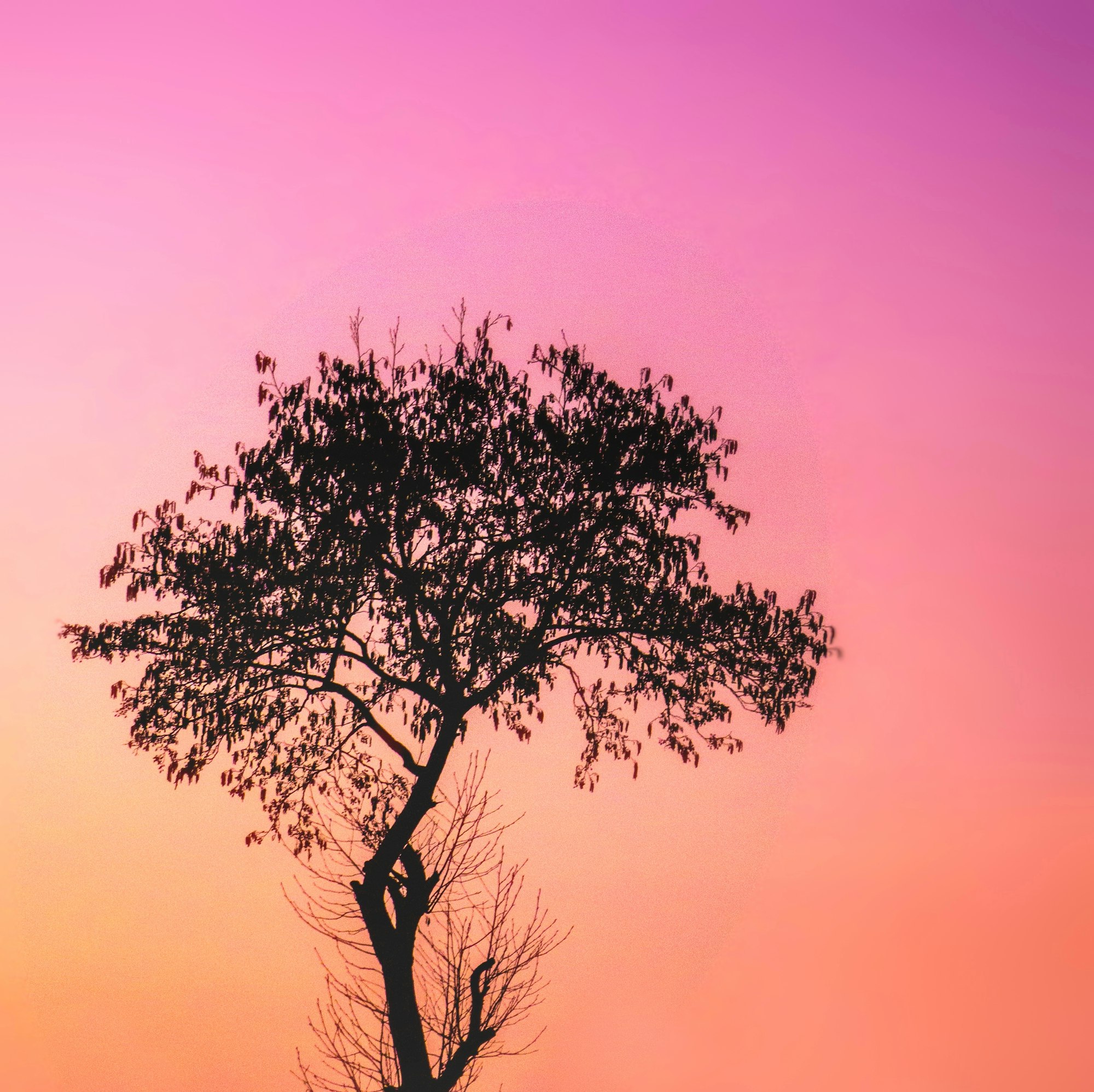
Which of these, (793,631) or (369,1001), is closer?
(369,1001)

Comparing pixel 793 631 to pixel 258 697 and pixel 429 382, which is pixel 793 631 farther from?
pixel 258 697

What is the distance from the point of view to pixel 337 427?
1827 centimetres

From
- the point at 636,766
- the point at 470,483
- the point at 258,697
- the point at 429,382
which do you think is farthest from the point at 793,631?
the point at 258,697

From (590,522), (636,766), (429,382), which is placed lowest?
(636,766)

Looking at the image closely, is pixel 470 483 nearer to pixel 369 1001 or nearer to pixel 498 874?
pixel 498 874

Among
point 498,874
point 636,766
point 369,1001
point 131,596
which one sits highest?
point 131,596

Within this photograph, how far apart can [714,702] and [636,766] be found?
149 cm

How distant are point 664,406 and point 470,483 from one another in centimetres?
290

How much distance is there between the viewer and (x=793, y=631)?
19.0m

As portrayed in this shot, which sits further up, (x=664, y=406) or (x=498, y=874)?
(x=664, y=406)

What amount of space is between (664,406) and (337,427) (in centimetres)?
446

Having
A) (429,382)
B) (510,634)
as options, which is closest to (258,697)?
(510,634)

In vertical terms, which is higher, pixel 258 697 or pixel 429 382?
pixel 429 382

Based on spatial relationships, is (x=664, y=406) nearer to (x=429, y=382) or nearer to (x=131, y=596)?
(x=429, y=382)
